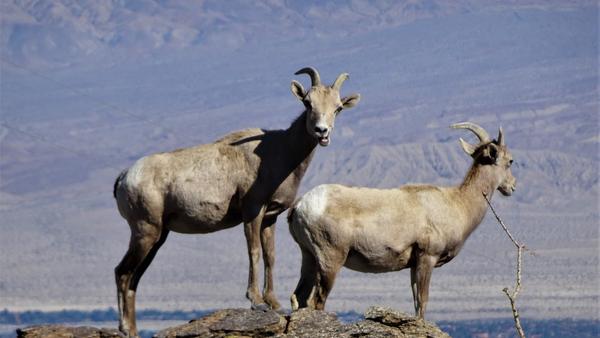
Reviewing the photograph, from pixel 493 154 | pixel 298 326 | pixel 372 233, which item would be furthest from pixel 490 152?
pixel 298 326

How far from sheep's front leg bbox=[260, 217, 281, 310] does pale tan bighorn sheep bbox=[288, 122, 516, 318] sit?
0.59 meters

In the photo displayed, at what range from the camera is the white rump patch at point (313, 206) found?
3494cm

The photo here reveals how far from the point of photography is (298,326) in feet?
106

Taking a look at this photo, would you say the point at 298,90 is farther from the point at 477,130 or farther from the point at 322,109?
the point at 477,130

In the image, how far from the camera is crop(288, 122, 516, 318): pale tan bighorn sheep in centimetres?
3500

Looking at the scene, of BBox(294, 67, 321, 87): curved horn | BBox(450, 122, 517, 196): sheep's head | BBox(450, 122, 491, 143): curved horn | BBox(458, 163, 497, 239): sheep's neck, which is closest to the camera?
BBox(294, 67, 321, 87): curved horn

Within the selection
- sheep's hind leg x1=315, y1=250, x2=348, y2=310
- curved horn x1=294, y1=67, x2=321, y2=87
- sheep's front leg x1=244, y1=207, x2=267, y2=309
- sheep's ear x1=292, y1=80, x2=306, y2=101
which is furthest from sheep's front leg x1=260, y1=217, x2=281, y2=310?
curved horn x1=294, y1=67, x2=321, y2=87

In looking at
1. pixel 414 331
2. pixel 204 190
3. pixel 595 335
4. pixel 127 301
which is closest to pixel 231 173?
pixel 204 190

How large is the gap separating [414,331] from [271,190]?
5.55m

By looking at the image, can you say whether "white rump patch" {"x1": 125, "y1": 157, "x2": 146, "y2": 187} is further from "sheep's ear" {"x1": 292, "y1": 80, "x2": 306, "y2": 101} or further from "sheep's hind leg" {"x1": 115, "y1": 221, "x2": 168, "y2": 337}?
"sheep's ear" {"x1": 292, "y1": 80, "x2": 306, "y2": 101}

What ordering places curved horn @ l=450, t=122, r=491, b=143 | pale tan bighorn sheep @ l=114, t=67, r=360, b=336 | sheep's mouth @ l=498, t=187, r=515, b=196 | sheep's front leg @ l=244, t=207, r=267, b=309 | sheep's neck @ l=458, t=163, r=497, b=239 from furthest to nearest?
sheep's mouth @ l=498, t=187, r=515, b=196 → sheep's neck @ l=458, t=163, r=497, b=239 → curved horn @ l=450, t=122, r=491, b=143 → pale tan bighorn sheep @ l=114, t=67, r=360, b=336 → sheep's front leg @ l=244, t=207, r=267, b=309

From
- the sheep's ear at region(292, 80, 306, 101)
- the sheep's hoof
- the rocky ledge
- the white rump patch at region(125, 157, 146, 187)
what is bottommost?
the rocky ledge

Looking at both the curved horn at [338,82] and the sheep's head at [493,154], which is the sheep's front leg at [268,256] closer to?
the curved horn at [338,82]

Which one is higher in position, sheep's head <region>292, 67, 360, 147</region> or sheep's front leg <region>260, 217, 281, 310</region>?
sheep's head <region>292, 67, 360, 147</region>
